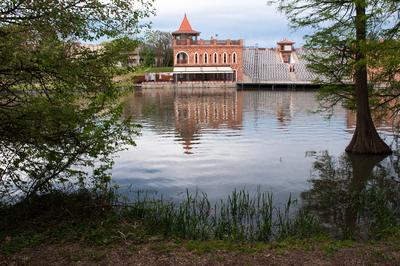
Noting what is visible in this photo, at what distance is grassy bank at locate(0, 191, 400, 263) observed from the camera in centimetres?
707

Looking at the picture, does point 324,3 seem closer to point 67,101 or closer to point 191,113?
point 67,101

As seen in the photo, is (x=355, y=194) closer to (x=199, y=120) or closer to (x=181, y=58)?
(x=199, y=120)

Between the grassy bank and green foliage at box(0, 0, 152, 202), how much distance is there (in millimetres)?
783

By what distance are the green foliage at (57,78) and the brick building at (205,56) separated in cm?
8087

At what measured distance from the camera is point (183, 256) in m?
6.84

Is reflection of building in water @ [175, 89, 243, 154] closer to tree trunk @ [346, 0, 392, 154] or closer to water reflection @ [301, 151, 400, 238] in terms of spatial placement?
water reflection @ [301, 151, 400, 238]

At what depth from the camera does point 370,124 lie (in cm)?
1839

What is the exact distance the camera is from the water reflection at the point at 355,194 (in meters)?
9.84

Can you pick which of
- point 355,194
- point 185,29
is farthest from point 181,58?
point 355,194

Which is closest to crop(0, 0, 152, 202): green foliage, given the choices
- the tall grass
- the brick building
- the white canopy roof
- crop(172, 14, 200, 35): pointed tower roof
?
the tall grass

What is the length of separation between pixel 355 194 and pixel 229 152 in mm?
8887

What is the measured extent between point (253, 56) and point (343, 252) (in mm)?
96583

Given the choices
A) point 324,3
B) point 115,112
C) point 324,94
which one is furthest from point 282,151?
point 115,112

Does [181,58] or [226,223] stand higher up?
[181,58]
